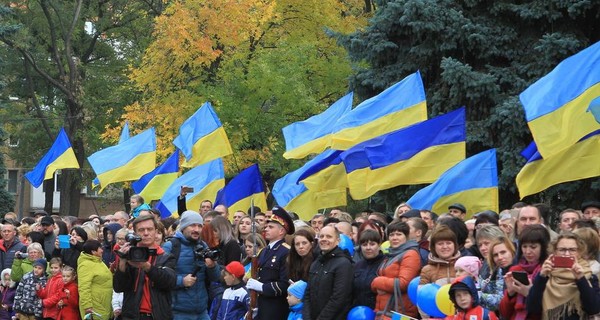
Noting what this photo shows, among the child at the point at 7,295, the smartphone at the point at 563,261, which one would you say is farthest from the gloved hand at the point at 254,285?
the child at the point at 7,295

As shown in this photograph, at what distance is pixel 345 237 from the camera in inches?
464

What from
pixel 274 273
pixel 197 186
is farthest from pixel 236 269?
pixel 197 186

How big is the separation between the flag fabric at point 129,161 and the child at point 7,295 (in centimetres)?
361

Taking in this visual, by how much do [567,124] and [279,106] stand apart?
19.3 m

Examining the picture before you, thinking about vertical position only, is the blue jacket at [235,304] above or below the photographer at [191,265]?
below

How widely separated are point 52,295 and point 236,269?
11.0ft

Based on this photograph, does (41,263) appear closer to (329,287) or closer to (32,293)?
(32,293)

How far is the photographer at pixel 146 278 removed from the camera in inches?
400

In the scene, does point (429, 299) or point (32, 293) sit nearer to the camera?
point (429, 299)

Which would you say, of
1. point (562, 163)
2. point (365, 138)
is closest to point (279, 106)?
point (365, 138)

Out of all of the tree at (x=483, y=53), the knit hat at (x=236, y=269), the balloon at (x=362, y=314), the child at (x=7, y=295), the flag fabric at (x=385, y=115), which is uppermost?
the tree at (x=483, y=53)

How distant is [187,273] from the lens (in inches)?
426

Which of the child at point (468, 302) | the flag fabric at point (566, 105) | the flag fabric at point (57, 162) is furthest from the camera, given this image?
the flag fabric at point (57, 162)

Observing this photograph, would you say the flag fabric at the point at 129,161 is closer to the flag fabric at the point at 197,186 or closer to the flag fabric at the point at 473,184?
the flag fabric at the point at 197,186
